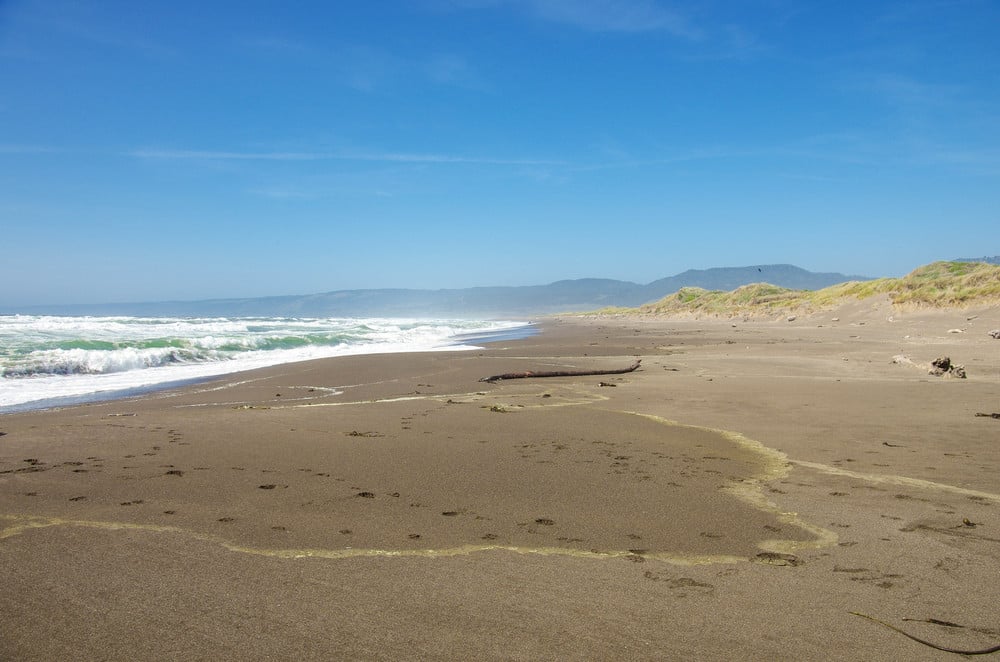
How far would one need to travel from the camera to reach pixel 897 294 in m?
27.9

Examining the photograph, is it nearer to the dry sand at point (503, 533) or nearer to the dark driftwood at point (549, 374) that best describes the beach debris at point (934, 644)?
the dry sand at point (503, 533)

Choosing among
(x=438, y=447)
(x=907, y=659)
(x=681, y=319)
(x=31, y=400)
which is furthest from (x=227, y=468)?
(x=681, y=319)

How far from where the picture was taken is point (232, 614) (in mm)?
2693

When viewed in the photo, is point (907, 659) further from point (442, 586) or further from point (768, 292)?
point (768, 292)

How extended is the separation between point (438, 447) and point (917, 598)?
14.0 ft

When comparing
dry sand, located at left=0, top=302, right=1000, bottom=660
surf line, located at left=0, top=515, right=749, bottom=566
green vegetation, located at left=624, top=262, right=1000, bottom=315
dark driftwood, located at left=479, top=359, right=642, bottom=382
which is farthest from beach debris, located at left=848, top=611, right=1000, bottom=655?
green vegetation, located at left=624, top=262, right=1000, bottom=315

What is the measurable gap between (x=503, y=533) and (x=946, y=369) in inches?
413

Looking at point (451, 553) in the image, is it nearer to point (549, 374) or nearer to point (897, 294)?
point (549, 374)

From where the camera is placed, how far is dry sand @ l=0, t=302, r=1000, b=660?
2.54 meters

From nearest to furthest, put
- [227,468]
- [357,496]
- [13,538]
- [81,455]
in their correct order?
[13,538] < [357,496] < [227,468] < [81,455]

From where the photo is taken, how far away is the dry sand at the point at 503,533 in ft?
8.33

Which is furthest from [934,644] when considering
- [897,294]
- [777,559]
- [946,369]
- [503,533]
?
[897,294]

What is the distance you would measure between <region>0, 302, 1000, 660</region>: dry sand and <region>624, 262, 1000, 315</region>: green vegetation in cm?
1913

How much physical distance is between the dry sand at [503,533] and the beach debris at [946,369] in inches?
82.2
